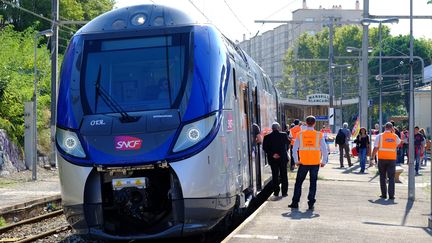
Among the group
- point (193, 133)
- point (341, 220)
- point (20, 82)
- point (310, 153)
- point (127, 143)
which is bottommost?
point (341, 220)

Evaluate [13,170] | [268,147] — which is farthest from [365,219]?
[13,170]

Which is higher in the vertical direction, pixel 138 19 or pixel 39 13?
pixel 39 13

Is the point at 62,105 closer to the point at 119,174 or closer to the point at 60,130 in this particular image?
the point at 60,130

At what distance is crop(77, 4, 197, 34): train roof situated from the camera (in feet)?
30.2

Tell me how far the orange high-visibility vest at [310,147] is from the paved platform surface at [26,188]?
23.4 ft

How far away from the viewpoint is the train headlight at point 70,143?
8445 millimetres

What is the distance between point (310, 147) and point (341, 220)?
1631 millimetres

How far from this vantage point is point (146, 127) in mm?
8406

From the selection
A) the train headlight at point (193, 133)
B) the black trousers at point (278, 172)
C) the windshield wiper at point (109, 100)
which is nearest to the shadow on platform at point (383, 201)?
the black trousers at point (278, 172)

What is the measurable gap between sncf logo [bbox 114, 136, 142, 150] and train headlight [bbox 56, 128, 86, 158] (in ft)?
1.50

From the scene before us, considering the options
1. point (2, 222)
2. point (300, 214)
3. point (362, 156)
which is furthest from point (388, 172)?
point (362, 156)

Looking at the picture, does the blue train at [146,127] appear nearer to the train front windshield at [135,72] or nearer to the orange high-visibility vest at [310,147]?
the train front windshield at [135,72]

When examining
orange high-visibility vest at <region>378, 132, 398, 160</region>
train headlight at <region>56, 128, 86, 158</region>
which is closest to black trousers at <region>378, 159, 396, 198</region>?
orange high-visibility vest at <region>378, 132, 398, 160</region>

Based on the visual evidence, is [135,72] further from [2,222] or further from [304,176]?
[2,222]
